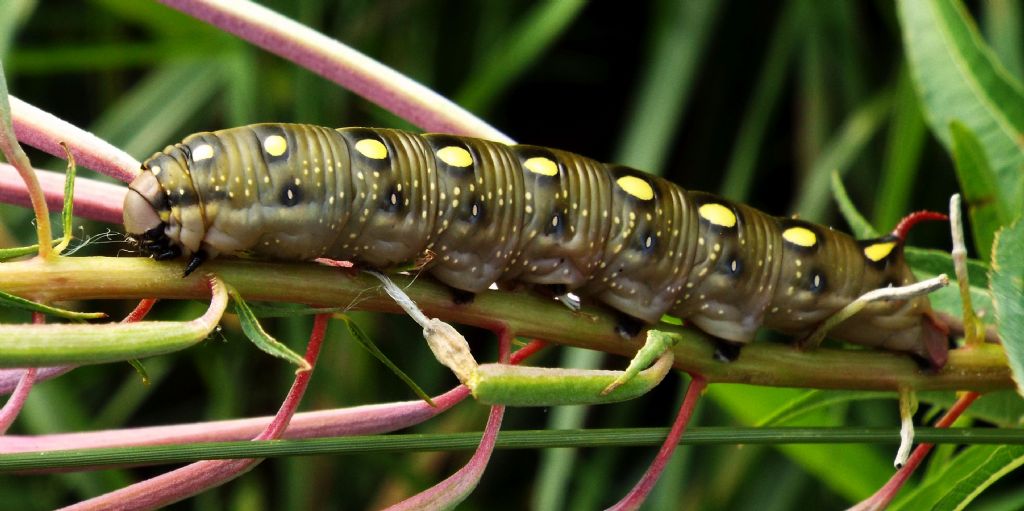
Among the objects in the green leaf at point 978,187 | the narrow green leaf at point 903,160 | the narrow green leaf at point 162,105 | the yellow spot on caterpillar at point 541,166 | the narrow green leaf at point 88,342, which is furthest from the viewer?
the narrow green leaf at point 162,105

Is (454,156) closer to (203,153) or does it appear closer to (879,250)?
(203,153)

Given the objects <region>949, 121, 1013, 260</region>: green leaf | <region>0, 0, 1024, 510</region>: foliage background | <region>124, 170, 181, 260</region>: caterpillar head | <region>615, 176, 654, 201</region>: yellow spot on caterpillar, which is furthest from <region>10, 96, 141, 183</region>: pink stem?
<region>0, 0, 1024, 510</region>: foliage background

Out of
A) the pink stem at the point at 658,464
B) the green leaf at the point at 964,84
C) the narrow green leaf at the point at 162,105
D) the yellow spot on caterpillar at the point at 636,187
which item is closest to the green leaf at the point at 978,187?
the green leaf at the point at 964,84

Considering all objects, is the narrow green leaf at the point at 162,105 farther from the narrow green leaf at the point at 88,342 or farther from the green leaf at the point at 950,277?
the narrow green leaf at the point at 88,342

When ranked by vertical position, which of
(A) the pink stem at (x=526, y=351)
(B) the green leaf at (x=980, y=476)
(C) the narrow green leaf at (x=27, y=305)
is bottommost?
(B) the green leaf at (x=980, y=476)

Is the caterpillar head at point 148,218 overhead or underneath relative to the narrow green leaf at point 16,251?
underneath

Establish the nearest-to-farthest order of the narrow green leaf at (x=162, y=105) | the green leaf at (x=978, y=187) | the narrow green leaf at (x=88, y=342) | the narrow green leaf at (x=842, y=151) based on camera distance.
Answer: the narrow green leaf at (x=88, y=342)
the green leaf at (x=978, y=187)
the narrow green leaf at (x=842, y=151)
the narrow green leaf at (x=162, y=105)

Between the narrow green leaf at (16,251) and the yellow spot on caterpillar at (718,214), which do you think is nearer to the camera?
the narrow green leaf at (16,251)

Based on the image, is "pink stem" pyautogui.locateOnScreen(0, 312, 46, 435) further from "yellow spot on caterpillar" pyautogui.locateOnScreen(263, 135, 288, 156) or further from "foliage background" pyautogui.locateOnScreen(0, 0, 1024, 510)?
"foliage background" pyautogui.locateOnScreen(0, 0, 1024, 510)
